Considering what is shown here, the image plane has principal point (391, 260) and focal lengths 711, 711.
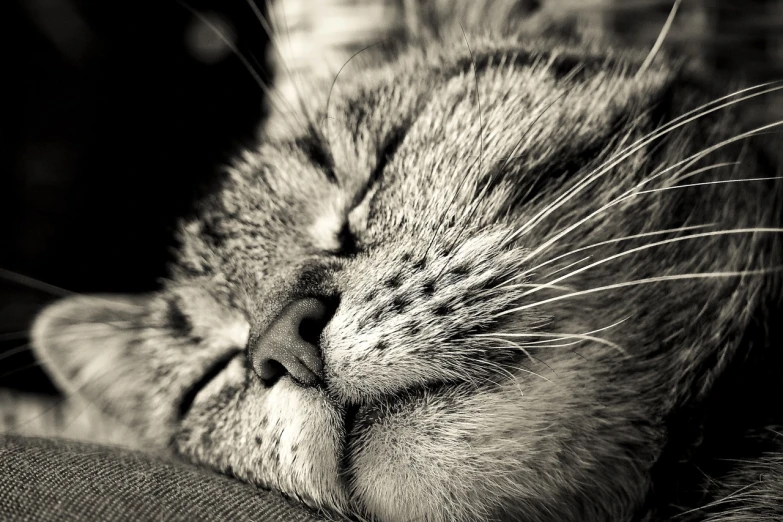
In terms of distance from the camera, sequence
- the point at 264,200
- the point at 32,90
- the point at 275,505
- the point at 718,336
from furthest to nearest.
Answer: the point at 32,90
the point at 264,200
the point at 718,336
the point at 275,505

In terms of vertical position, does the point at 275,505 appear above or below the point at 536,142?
below

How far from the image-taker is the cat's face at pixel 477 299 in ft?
2.68

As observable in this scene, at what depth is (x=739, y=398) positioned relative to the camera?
0.89m

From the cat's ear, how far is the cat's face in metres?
0.25

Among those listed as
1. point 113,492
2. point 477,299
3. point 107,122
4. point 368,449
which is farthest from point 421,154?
point 107,122

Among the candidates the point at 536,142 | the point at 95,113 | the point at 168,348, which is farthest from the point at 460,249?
the point at 95,113

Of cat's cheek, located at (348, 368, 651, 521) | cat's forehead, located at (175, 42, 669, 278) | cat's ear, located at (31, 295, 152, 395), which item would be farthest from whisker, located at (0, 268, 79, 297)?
cat's cheek, located at (348, 368, 651, 521)

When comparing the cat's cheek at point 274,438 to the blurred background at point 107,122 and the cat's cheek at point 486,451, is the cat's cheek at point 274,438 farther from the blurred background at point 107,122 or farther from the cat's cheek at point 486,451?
the blurred background at point 107,122

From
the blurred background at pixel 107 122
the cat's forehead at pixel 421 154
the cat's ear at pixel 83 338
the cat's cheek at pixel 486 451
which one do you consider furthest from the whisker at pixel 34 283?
the cat's cheek at pixel 486 451

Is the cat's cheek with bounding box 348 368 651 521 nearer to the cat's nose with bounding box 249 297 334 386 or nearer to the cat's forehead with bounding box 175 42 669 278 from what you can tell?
the cat's nose with bounding box 249 297 334 386

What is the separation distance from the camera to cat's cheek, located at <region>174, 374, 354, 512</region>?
0.83 metres

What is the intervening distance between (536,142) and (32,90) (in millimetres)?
1711

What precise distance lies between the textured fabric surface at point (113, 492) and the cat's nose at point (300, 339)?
0.15 metres

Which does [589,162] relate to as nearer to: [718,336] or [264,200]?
[718,336]
